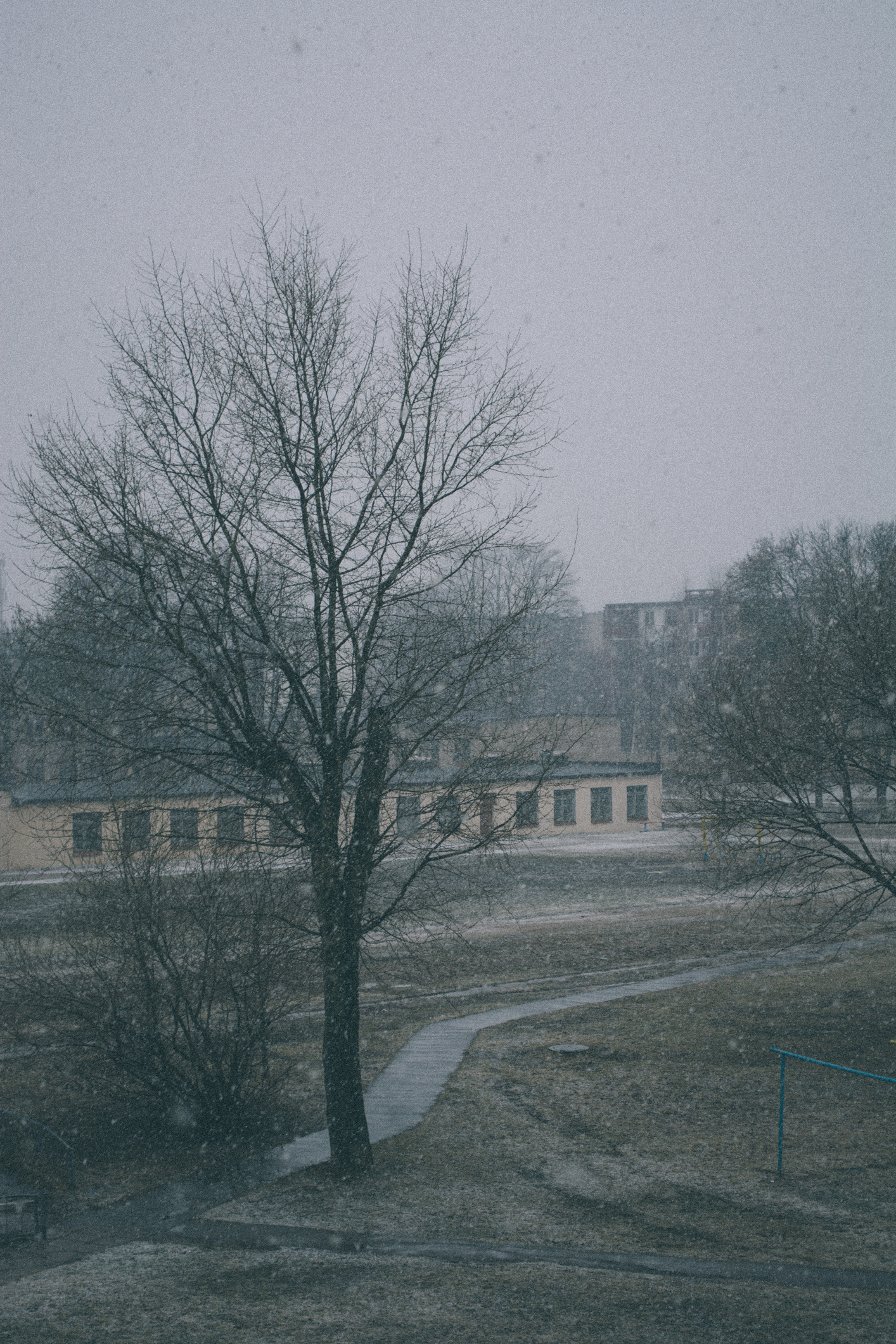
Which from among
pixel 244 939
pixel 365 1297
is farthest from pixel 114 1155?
pixel 365 1297

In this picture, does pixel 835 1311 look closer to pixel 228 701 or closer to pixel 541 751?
pixel 541 751

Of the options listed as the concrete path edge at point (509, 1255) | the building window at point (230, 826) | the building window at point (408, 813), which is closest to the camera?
the concrete path edge at point (509, 1255)

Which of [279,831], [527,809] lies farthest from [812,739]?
[279,831]

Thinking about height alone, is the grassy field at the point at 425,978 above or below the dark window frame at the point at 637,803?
below

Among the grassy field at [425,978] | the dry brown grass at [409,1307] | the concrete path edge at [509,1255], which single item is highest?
the dry brown grass at [409,1307]

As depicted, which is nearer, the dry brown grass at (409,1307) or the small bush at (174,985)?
the dry brown grass at (409,1307)

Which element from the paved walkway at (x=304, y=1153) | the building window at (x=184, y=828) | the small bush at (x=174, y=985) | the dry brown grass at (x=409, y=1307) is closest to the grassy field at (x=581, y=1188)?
the dry brown grass at (x=409, y=1307)

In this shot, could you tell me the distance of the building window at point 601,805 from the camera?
49531 millimetres

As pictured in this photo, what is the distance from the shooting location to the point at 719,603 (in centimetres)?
6581

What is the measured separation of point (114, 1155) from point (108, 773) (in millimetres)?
4823

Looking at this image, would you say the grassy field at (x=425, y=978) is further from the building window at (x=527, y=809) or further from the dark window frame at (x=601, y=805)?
the dark window frame at (x=601, y=805)

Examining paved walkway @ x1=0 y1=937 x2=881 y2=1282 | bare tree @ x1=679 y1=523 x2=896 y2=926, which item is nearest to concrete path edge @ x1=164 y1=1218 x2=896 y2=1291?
paved walkway @ x1=0 y1=937 x2=881 y2=1282

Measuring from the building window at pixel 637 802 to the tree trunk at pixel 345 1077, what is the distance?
40992mm

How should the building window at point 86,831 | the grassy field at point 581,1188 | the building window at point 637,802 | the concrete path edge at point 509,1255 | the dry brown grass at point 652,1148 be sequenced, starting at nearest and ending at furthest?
the grassy field at point 581,1188 < the concrete path edge at point 509,1255 < the dry brown grass at point 652,1148 < the building window at point 86,831 < the building window at point 637,802
